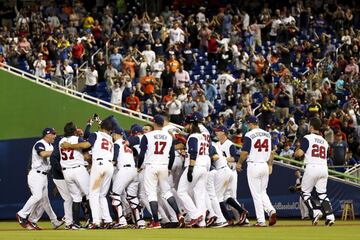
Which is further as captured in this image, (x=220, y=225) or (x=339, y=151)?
(x=339, y=151)

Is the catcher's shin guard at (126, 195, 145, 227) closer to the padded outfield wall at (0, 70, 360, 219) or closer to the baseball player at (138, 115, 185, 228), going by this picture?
the baseball player at (138, 115, 185, 228)

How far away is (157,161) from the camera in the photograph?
2562cm

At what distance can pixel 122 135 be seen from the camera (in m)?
26.6

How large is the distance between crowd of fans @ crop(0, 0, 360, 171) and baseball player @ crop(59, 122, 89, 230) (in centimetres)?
935

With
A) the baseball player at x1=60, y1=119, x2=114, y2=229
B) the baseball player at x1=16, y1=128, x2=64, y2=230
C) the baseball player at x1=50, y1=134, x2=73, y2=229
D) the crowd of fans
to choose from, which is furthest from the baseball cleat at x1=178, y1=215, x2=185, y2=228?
the crowd of fans

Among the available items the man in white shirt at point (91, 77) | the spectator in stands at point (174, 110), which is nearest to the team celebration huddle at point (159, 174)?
the spectator in stands at point (174, 110)

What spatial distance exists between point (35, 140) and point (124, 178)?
871 centimetres

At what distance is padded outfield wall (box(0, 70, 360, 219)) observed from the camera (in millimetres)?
32594

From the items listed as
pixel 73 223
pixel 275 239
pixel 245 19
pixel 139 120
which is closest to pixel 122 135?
pixel 73 223

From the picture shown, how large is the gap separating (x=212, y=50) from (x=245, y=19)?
2106mm

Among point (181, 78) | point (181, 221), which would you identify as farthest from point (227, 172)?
point (181, 78)

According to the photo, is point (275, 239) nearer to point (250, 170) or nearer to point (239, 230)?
point (239, 230)

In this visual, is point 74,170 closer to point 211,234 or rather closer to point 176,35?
point 211,234

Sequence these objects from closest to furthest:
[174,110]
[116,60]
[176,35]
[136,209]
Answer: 1. [136,209]
2. [174,110]
3. [116,60]
4. [176,35]
